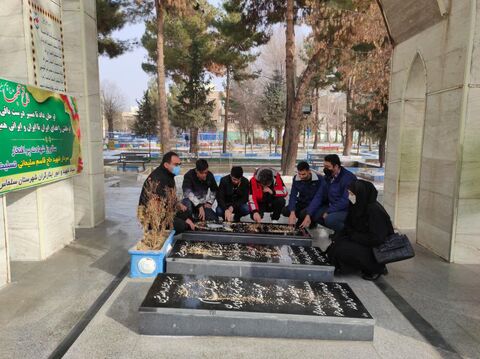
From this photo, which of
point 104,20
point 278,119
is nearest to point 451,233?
point 104,20

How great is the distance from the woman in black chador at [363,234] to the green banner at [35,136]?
342 centimetres

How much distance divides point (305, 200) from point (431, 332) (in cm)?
303

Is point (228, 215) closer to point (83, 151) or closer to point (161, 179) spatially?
point (161, 179)

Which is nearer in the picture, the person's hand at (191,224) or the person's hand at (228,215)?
the person's hand at (191,224)

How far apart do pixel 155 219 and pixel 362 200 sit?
2.20 meters

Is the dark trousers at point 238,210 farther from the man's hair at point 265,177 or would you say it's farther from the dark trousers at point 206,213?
the man's hair at point 265,177

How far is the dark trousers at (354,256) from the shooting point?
402cm

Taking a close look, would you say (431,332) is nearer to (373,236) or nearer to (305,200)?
(373,236)

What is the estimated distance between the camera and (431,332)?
120 inches

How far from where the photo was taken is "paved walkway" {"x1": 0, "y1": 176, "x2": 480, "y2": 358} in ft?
8.86

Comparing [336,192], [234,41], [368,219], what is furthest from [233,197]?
[234,41]

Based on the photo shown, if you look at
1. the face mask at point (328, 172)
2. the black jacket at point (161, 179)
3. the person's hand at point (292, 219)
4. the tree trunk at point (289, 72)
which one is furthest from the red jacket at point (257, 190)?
the tree trunk at point (289, 72)

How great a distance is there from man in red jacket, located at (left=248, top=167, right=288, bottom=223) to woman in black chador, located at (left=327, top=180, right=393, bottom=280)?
1.84 meters

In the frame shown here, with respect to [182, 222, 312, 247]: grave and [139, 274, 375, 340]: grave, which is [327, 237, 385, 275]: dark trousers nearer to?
[182, 222, 312, 247]: grave
